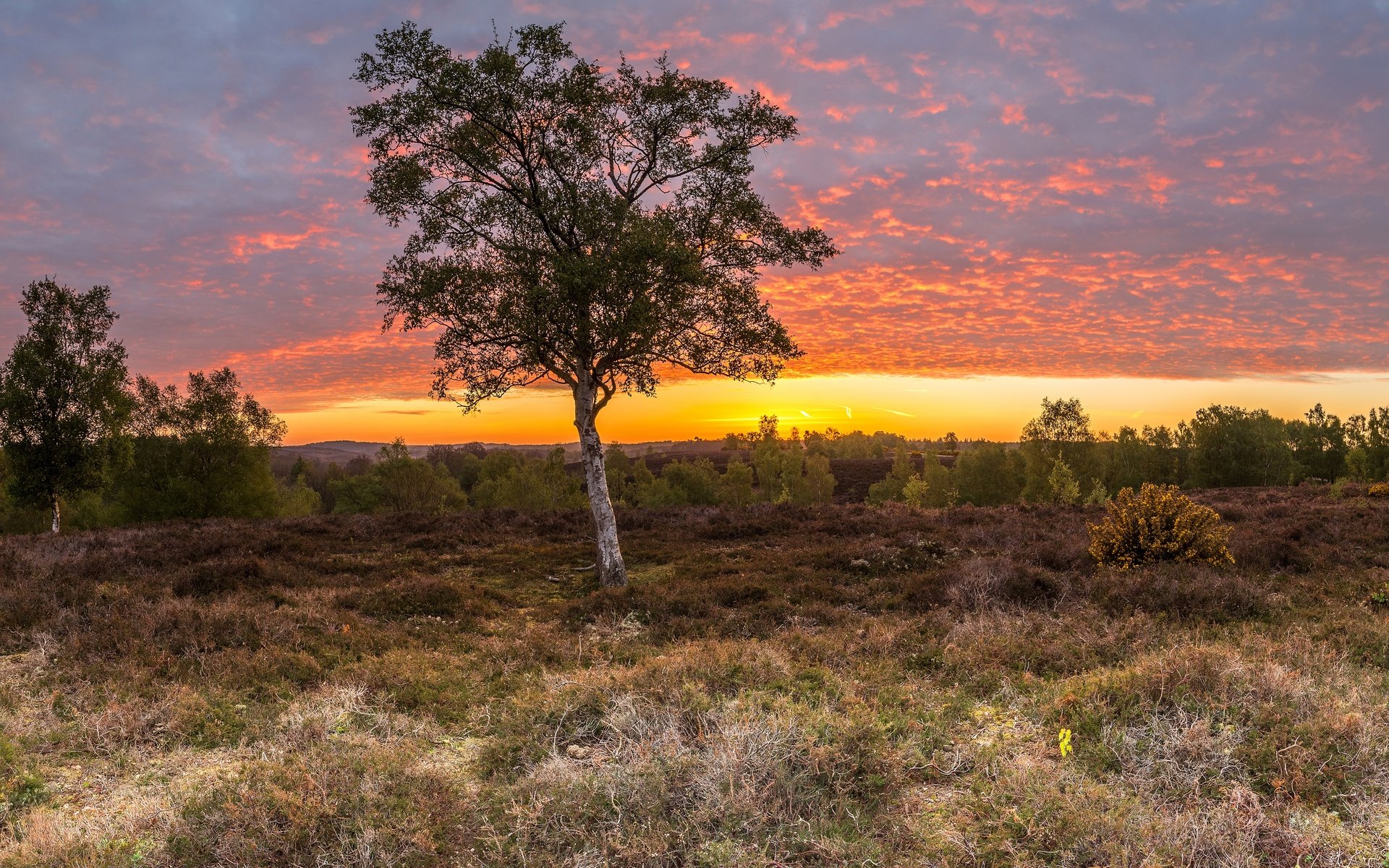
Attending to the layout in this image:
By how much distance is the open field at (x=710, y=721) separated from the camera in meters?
4.96

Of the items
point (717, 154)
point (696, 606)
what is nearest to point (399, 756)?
point (696, 606)

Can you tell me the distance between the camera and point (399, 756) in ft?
20.7

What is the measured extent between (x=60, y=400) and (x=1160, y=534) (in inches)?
1651

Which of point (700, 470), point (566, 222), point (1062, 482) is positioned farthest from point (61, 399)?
point (1062, 482)

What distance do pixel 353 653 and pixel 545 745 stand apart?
5024 mm

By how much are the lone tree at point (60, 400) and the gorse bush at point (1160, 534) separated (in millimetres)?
40090

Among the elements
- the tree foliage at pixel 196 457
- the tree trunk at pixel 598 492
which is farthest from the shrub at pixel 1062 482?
the tree foliage at pixel 196 457

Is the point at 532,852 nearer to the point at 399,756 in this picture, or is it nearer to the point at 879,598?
the point at 399,756

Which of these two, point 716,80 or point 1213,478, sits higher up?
point 716,80

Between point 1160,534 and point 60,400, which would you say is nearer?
point 1160,534

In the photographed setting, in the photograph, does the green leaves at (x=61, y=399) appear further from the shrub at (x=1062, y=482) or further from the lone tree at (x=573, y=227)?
the shrub at (x=1062, y=482)

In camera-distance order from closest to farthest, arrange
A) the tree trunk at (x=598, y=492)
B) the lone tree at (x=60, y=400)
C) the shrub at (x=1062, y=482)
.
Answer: the tree trunk at (x=598, y=492) < the lone tree at (x=60, y=400) < the shrub at (x=1062, y=482)

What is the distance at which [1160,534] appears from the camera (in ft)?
47.0

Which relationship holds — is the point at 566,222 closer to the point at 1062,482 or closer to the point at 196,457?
the point at 196,457
